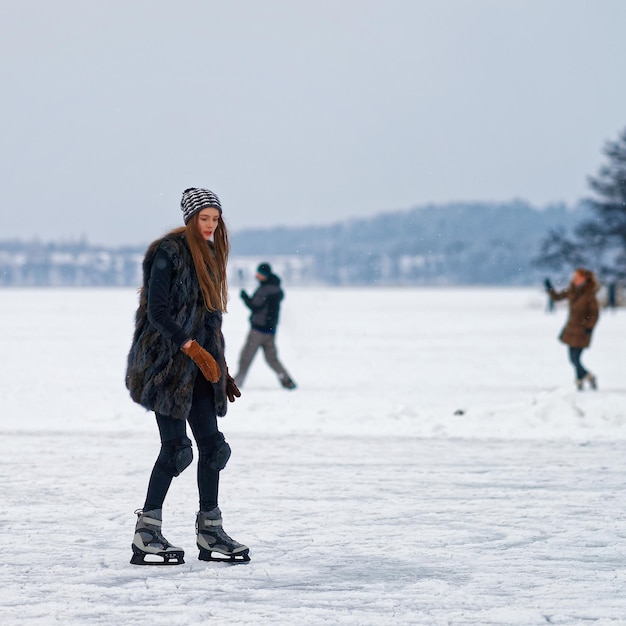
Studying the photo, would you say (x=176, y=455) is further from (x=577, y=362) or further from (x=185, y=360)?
(x=577, y=362)

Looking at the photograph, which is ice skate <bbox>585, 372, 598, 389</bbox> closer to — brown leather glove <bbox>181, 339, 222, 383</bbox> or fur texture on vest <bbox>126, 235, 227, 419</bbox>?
fur texture on vest <bbox>126, 235, 227, 419</bbox>

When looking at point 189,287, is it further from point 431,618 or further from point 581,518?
point 581,518

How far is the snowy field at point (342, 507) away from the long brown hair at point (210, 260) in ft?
4.02

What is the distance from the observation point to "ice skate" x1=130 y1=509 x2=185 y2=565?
5.11m

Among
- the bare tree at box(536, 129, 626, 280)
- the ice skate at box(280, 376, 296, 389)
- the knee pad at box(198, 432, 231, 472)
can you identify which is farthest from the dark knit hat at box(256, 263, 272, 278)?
the bare tree at box(536, 129, 626, 280)

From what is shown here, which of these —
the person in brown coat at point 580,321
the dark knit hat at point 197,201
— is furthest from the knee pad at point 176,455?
the person in brown coat at point 580,321

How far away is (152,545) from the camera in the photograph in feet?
16.8

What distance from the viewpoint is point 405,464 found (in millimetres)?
8656

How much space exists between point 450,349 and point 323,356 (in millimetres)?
3043

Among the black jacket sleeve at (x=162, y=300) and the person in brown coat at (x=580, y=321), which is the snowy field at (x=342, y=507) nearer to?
the person in brown coat at (x=580, y=321)

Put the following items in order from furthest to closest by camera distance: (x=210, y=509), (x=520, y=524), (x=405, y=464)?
(x=405, y=464)
(x=520, y=524)
(x=210, y=509)

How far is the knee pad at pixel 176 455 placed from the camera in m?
5.03

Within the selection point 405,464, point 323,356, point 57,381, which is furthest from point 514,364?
point 405,464

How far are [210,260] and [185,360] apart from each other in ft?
1.51
